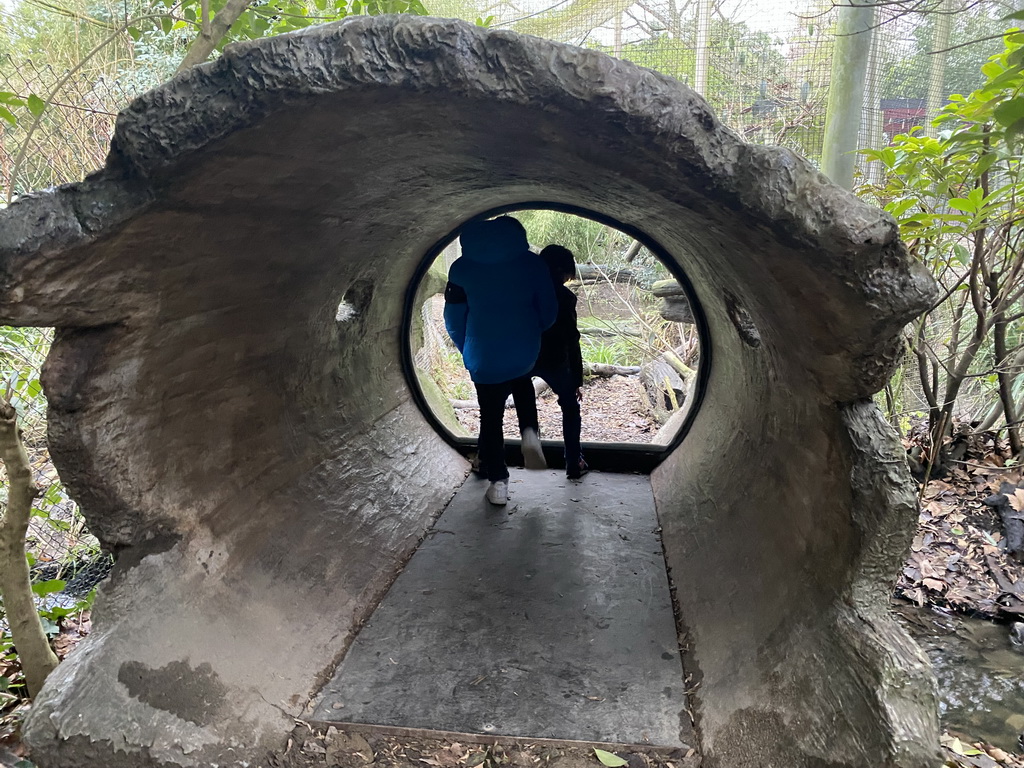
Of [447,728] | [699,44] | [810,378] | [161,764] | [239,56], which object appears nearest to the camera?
[239,56]

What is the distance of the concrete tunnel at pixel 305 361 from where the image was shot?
1562 millimetres

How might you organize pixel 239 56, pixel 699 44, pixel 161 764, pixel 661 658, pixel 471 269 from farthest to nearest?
1. pixel 699 44
2. pixel 471 269
3. pixel 661 658
4. pixel 161 764
5. pixel 239 56

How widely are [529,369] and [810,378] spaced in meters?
1.82

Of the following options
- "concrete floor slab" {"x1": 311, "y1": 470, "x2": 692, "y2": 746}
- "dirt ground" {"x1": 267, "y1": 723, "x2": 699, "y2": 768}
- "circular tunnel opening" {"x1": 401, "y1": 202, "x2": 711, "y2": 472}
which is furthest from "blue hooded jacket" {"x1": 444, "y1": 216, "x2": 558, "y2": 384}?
"dirt ground" {"x1": 267, "y1": 723, "x2": 699, "y2": 768}

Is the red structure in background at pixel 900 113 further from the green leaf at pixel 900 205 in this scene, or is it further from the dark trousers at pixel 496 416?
Answer: the dark trousers at pixel 496 416

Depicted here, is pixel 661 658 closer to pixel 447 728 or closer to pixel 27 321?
pixel 447 728

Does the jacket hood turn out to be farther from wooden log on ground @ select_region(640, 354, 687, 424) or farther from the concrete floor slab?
wooden log on ground @ select_region(640, 354, 687, 424)

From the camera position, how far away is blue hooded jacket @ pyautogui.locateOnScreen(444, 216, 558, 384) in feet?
11.5

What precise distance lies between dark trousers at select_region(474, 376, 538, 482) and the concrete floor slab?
32 centimetres

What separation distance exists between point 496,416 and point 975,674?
2.60 metres

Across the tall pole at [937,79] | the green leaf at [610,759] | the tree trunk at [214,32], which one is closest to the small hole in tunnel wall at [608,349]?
the tall pole at [937,79]

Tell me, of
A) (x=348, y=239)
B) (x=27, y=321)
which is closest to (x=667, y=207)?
(x=348, y=239)

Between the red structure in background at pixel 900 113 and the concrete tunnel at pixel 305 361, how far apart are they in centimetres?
218

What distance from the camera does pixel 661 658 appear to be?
2.64m
